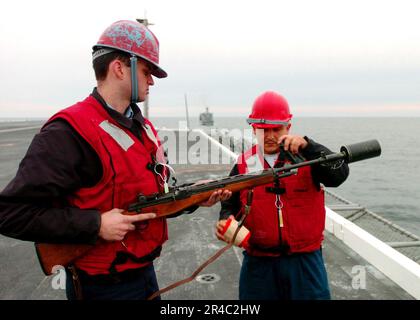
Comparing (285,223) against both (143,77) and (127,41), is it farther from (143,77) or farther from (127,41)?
(127,41)

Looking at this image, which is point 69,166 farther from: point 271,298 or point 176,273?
point 176,273

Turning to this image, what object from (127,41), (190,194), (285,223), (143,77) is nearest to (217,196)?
(190,194)

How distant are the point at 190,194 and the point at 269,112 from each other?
1.04 metres

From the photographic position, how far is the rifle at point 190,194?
2021 mm

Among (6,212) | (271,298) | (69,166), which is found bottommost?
(271,298)

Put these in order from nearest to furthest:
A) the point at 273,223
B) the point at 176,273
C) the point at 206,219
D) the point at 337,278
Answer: the point at 273,223 < the point at 337,278 < the point at 176,273 < the point at 206,219

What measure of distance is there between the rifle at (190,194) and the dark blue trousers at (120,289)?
0.25m

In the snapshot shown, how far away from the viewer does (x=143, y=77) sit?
223cm

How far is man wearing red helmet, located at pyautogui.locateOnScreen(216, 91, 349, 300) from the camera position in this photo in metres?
2.68

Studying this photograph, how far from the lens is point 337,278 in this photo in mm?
4211

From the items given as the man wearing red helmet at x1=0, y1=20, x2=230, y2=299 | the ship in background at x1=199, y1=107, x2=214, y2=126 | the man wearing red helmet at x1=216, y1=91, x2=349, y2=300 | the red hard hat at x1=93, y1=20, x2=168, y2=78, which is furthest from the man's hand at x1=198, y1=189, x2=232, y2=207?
the ship in background at x1=199, y1=107, x2=214, y2=126

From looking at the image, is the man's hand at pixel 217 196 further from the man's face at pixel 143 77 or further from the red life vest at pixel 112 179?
the man's face at pixel 143 77
